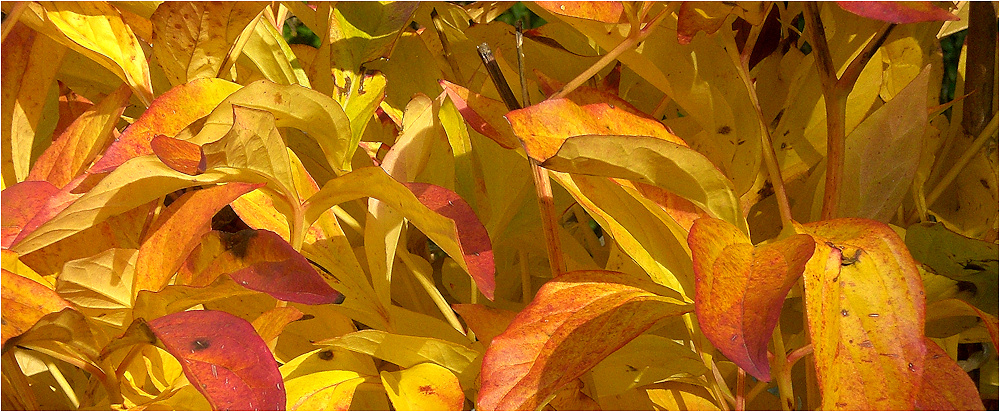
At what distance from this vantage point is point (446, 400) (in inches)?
13.3

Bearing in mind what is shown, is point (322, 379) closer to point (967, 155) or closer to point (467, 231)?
point (467, 231)

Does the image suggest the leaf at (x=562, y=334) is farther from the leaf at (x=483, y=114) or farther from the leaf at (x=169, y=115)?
the leaf at (x=169, y=115)

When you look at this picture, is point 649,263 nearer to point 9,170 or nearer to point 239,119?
point 239,119

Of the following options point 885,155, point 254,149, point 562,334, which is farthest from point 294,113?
point 885,155

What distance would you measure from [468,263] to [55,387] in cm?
29

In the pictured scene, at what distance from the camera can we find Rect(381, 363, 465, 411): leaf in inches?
13.2

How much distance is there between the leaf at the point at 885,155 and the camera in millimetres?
363

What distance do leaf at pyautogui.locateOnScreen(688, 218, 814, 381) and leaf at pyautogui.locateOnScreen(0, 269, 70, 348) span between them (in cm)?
25

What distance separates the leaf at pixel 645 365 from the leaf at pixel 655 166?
2.5 inches

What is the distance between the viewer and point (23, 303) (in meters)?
0.32

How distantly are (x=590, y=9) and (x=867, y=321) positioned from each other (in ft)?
0.51

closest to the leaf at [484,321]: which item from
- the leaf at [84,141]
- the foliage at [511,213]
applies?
the foliage at [511,213]

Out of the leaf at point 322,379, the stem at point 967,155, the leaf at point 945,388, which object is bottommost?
the leaf at point 322,379

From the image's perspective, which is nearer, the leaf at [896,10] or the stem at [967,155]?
the leaf at [896,10]
